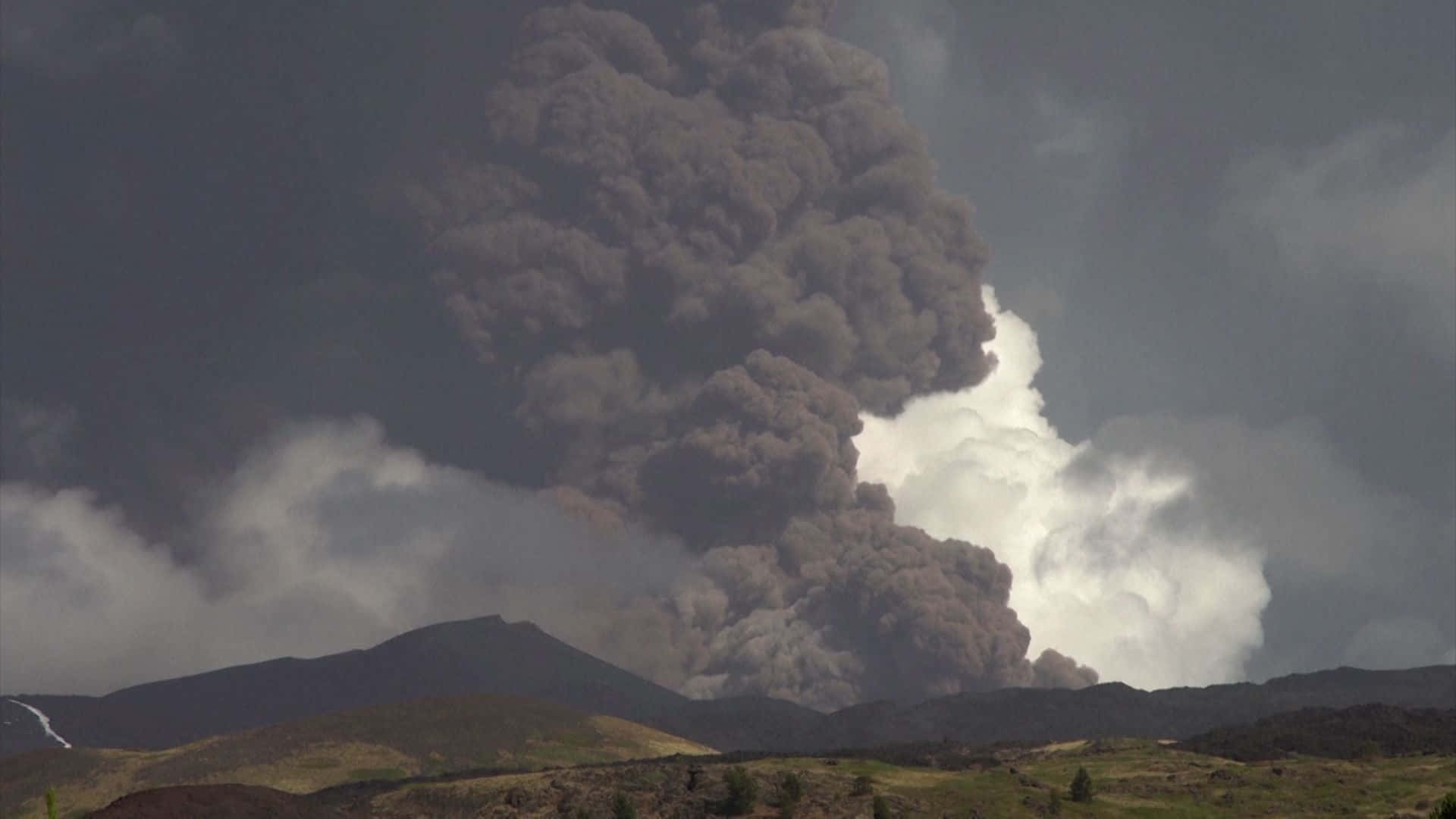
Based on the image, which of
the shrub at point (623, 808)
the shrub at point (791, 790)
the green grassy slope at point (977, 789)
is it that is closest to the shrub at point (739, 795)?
the green grassy slope at point (977, 789)

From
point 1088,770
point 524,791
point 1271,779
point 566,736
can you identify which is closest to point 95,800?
point 566,736

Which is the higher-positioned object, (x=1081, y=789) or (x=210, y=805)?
(x=1081, y=789)

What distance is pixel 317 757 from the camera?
175500 mm

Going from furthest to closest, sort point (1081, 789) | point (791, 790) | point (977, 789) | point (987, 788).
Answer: point (987, 788) < point (977, 789) < point (1081, 789) < point (791, 790)

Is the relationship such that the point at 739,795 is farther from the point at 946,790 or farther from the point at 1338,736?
the point at 1338,736

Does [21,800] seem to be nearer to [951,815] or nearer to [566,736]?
[566,736]

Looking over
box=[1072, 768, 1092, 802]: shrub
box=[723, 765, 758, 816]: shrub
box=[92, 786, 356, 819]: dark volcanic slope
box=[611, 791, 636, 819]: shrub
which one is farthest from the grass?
box=[92, 786, 356, 819]: dark volcanic slope

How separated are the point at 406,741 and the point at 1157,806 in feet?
354

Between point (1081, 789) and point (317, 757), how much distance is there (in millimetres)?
99905

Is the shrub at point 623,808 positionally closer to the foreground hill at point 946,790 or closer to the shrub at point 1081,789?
the foreground hill at point 946,790

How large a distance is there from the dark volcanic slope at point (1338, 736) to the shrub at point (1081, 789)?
87.7 ft

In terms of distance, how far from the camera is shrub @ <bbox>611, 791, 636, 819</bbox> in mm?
99875

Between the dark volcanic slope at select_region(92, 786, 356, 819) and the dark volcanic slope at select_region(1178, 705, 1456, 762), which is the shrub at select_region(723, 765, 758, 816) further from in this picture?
the dark volcanic slope at select_region(1178, 705, 1456, 762)

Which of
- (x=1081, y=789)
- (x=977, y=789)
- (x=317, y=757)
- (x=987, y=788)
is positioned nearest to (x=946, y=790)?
(x=977, y=789)
